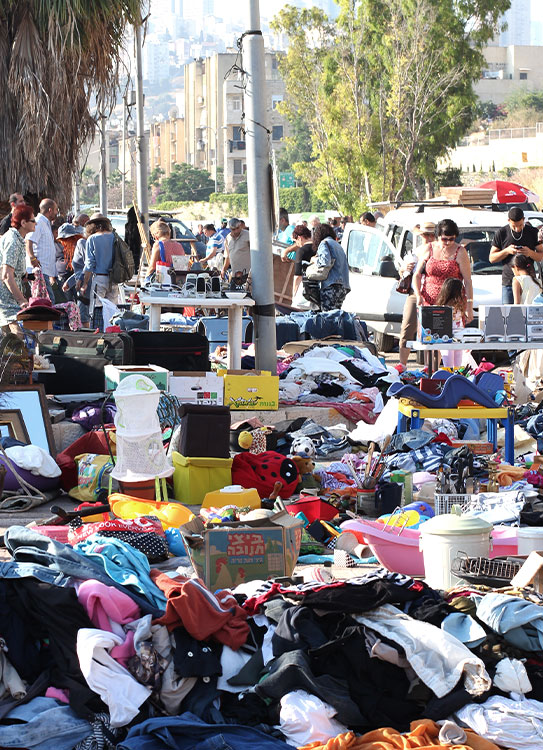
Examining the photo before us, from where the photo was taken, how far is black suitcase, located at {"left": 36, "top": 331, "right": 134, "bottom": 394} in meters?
10.6

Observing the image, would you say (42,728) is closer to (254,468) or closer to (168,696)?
(168,696)

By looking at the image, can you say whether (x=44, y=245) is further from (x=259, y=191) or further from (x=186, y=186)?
(x=186, y=186)

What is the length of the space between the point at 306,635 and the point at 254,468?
147 inches

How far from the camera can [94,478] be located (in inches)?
331

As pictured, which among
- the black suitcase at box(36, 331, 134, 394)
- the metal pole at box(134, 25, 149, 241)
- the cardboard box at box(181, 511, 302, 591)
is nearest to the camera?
the cardboard box at box(181, 511, 302, 591)

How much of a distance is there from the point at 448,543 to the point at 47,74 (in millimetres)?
13793

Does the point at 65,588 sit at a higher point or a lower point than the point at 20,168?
lower

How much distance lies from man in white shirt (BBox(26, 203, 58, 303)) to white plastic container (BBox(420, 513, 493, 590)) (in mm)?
9164

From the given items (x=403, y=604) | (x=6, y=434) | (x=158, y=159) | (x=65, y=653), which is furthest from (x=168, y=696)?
(x=158, y=159)

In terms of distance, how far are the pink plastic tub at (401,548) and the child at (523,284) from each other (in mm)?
6976

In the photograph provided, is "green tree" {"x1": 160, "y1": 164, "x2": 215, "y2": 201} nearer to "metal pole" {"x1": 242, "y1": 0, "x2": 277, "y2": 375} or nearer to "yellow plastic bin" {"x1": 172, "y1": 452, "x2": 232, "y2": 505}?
"metal pole" {"x1": 242, "y1": 0, "x2": 277, "y2": 375}

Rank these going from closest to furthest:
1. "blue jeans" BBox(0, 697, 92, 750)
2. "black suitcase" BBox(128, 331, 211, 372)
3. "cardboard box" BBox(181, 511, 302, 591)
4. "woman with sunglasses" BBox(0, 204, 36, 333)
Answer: "blue jeans" BBox(0, 697, 92, 750) < "cardboard box" BBox(181, 511, 302, 591) < "black suitcase" BBox(128, 331, 211, 372) < "woman with sunglasses" BBox(0, 204, 36, 333)

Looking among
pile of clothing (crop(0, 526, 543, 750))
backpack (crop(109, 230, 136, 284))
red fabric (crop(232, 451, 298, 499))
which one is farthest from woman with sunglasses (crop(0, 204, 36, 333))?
pile of clothing (crop(0, 526, 543, 750))

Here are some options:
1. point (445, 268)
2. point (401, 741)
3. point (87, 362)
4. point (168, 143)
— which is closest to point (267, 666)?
point (401, 741)
